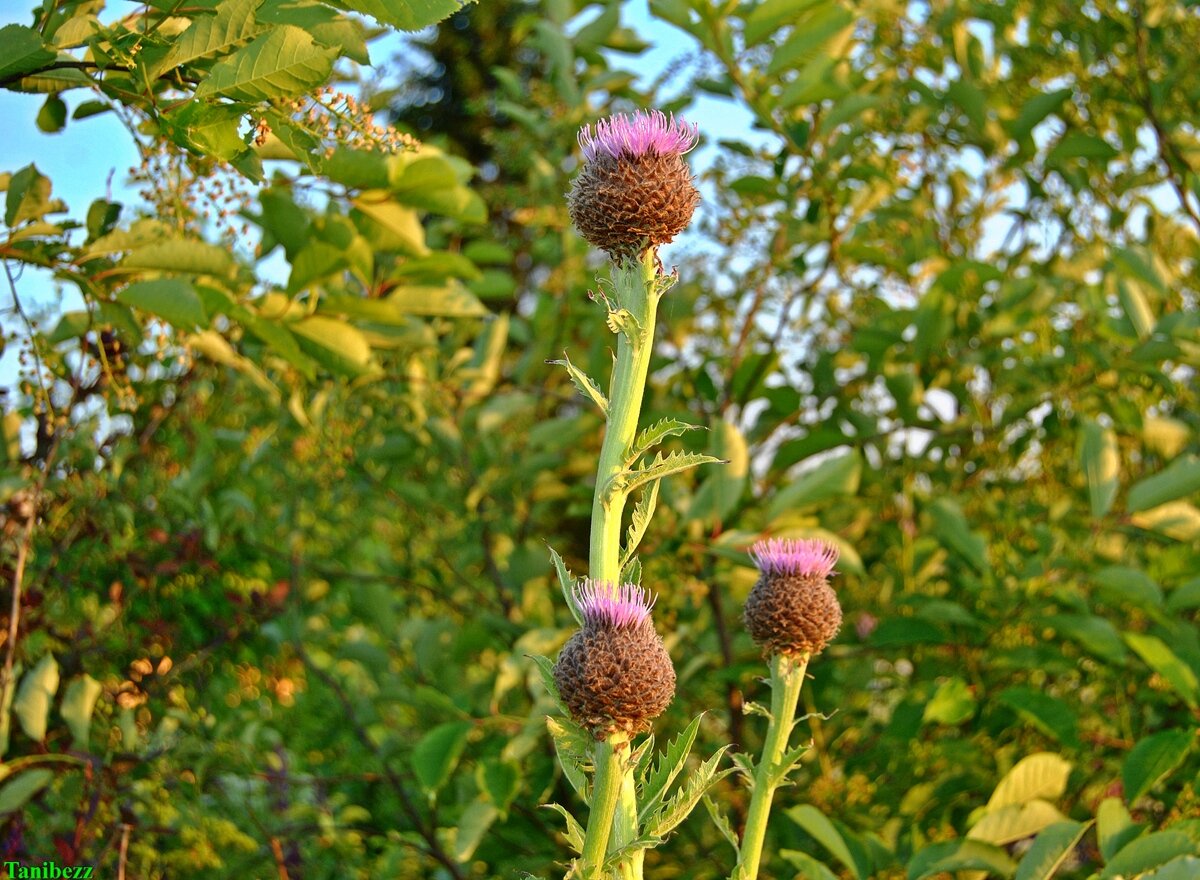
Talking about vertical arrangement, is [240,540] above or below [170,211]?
below

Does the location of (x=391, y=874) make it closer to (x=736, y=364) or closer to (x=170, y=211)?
(x=736, y=364)

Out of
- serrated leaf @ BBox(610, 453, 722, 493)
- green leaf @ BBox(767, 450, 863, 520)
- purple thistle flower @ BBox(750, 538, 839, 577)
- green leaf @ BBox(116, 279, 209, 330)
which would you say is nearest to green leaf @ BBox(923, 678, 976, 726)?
green leaf @ BBox(767, 450, 863, 520)

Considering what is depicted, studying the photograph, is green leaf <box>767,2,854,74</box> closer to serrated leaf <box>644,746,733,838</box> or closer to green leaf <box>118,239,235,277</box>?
green leaf <box>118,239,235,277</box>

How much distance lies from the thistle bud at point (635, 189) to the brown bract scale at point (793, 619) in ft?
1.63

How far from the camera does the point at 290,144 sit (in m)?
1.57

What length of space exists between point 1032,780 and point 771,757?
3.12 ft

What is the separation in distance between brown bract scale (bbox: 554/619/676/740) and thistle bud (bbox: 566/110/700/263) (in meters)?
0.41

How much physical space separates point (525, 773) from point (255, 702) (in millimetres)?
1135

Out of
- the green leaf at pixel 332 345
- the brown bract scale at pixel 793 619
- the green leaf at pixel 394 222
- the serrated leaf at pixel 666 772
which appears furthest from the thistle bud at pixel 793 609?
the green leaf at pixel 394 222

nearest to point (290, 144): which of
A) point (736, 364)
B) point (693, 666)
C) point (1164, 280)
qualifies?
point (693, 666)

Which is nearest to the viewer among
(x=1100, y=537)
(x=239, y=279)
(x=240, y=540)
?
(x=239, y=279)

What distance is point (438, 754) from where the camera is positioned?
2357 millimetres

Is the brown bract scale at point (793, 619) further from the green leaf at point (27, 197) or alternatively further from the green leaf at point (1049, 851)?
the green leaf at point (27, 197)

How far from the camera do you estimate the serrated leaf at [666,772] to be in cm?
123
